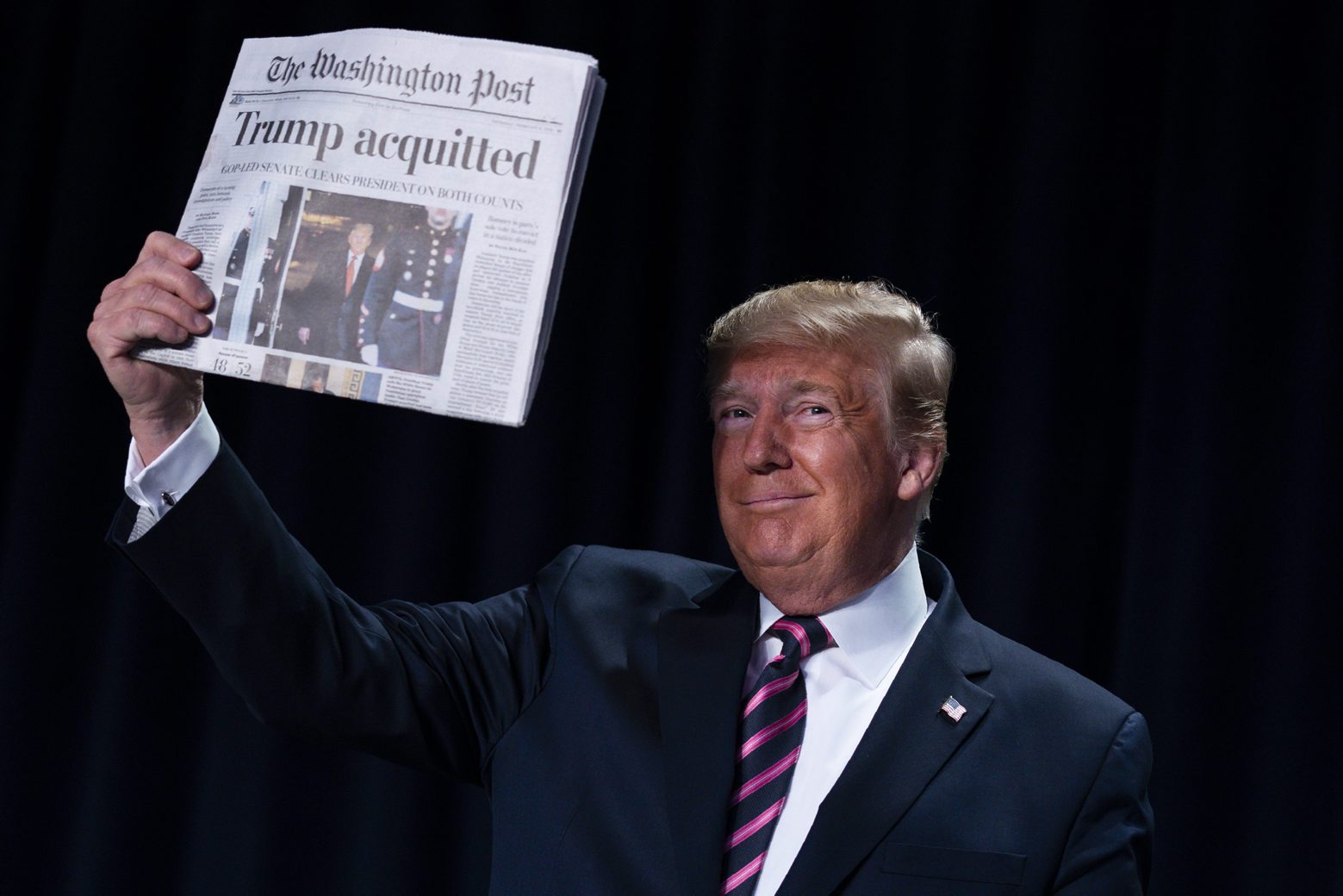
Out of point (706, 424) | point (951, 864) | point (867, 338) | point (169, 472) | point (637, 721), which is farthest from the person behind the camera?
point (706, 424)

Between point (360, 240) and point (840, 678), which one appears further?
point (840, 678)

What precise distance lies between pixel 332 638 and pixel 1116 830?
94 centimetres

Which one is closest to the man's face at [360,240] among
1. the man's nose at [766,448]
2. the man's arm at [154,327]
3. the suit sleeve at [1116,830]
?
the man's arm at [154,327]

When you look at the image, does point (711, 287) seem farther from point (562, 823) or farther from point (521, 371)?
point (521, 371)

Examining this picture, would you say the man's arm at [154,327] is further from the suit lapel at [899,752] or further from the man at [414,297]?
the suit lapel at [899,752]

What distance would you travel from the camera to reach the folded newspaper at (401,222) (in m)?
1.17

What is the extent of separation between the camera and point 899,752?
5.01ft

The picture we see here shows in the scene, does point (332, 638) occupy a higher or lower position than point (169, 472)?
lower

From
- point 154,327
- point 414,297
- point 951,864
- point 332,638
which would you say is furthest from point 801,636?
point 154,327

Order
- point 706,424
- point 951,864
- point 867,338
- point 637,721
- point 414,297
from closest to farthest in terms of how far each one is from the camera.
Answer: point 414,297 → point 951,864 → point 637,721 → point 867,338 → point 706,424

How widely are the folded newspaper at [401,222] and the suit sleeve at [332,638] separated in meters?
0.22

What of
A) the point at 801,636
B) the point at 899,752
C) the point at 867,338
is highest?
the point at 867,338

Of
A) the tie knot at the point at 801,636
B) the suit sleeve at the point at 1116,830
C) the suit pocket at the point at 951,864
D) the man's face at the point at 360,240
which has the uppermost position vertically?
the man's face at the point at 360,240

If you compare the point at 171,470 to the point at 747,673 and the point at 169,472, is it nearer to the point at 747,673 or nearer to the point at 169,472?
the point at 169,472
